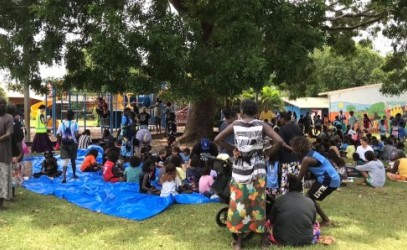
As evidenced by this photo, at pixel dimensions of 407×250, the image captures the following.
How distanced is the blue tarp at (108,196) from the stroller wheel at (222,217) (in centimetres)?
140

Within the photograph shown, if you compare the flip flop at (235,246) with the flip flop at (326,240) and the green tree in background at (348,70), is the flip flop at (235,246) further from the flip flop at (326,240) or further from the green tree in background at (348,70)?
the green tree in background at (348,70)

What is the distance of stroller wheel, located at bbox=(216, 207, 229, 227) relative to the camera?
253 inches

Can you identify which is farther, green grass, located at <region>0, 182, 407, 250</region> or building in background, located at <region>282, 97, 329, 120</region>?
building in background, located at <region>282, 97, 329, 120</region>

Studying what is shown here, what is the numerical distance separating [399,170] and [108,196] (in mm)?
7542

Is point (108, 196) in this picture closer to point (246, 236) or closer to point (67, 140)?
point (67, 140)

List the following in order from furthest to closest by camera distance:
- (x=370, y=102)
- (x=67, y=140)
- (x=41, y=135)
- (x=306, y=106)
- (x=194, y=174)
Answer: (x=306, y=106)
(x=370, y=102)
(x=41, y=135)
(x=67, y=140)
(x=194, y=174)

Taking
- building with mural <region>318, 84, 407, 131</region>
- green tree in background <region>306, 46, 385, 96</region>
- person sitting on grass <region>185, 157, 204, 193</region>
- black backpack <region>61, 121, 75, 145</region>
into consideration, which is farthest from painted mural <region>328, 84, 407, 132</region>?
black backpack <region>61, 121, 75, 145</region>

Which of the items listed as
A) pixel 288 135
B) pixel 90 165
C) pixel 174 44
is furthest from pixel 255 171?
pixel 90 165

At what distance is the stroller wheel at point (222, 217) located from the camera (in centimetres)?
641

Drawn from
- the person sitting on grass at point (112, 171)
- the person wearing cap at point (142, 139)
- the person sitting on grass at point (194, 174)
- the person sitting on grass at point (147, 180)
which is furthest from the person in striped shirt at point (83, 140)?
the person sitting on grass at point (194, 174)

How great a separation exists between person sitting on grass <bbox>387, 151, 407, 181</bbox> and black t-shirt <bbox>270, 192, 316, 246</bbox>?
679 centimetres

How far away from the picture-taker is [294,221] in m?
5.55

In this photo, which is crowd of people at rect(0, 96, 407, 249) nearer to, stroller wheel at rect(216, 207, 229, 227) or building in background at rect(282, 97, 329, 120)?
stroller wheel at rect(216, 207, 229, 227)

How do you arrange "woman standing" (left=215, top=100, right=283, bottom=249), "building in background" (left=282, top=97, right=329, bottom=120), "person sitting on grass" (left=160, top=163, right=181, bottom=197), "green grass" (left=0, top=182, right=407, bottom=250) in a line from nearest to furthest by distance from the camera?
1. "woman standing" (left=215, top=100, right=283, bottom=249)
2. "green grass" (left=0, top=182, right=407, bottom=250)
3. "person sitting on grass" (left=160, top=163, right=181, bottom=197)
4. "building in background" (left=282, top=97, right=329, bottom=120)
